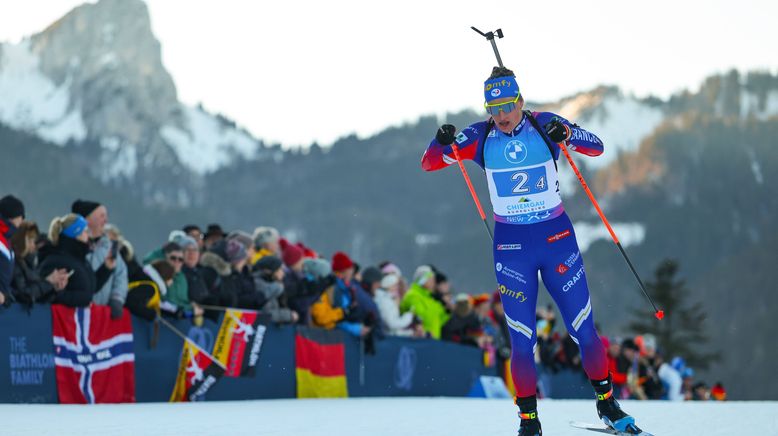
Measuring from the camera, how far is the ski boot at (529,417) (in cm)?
684

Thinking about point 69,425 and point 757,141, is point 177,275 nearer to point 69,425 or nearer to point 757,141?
point 69,425

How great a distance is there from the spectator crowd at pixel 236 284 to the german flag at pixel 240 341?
0.49ft

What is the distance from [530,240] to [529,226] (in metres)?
0.09

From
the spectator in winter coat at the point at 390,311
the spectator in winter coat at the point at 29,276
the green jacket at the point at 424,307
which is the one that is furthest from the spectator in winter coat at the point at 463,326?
the spectator in winter coat at the point at 29,276

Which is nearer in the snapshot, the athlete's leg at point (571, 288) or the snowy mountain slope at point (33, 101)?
the athlete's leg at point (571, 288)

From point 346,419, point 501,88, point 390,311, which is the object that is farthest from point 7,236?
point 390,311

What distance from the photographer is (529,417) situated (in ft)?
22.8

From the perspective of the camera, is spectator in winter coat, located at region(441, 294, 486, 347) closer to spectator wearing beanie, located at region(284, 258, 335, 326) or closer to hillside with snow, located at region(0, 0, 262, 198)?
spectator wearing beanie, located at region(284, 258, 335, 326)

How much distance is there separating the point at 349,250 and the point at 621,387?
160 m

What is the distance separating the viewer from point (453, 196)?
189500 mm

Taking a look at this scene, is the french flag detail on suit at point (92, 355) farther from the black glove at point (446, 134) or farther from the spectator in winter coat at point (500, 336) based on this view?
the spectator in winter coat at point (500, 336)

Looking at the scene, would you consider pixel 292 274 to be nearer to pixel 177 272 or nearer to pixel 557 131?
pixel 177 272

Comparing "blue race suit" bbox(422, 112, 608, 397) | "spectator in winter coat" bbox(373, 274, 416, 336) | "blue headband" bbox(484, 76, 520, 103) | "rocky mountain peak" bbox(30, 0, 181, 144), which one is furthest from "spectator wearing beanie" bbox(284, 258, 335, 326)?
"rocky mountain peak" bbox(30, 0, 181, 144)

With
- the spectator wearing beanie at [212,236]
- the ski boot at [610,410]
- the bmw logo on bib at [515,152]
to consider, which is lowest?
the ski boot at [610,410]
